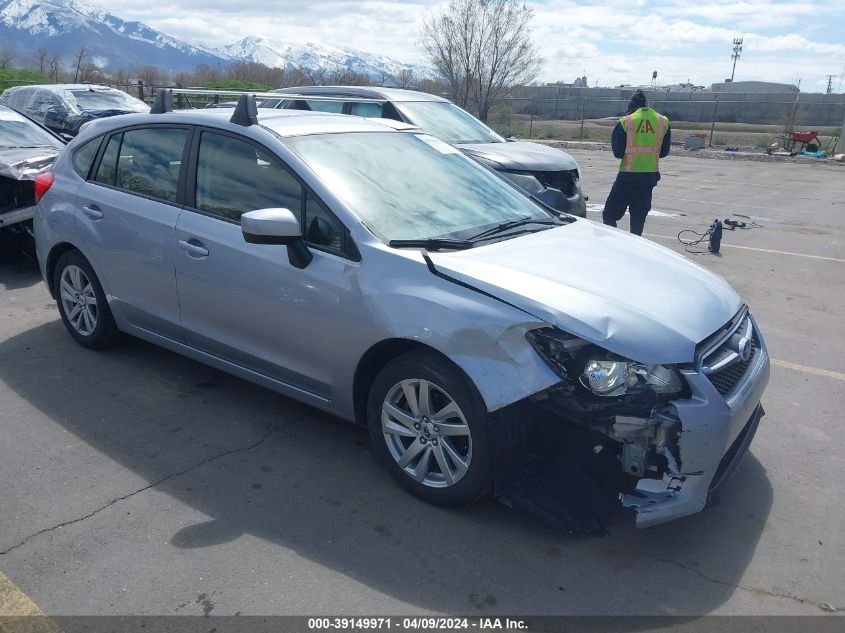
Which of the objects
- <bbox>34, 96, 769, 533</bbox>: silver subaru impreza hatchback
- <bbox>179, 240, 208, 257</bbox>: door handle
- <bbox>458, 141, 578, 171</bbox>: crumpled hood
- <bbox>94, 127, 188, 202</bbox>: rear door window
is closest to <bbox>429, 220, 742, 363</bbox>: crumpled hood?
<bbox>34, 96, 769, 533</bbox>: silver subaru impreza hatchback

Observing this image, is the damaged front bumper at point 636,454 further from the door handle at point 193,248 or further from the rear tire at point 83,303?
the rear tire at point 83,303

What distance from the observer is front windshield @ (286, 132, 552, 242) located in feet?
12.5

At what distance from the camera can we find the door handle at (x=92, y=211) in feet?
16.0

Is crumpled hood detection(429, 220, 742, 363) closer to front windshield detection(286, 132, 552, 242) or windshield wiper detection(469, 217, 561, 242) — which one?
windshield wiper detection(469, 217, 561, 242)

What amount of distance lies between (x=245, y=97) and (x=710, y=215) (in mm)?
10197

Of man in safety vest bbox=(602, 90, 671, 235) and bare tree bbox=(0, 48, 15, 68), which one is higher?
bare tree bbox=(0, 48, 15, 68)

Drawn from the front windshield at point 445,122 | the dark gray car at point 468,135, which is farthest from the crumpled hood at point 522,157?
the front windshield at point 445,122

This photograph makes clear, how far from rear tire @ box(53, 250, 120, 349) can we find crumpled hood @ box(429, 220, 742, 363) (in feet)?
9.12

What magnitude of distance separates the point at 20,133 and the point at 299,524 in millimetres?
7179

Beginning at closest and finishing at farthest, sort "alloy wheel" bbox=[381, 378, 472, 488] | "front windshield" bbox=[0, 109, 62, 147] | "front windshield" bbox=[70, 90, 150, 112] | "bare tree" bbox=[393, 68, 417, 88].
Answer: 1. "alloy wheel" bbox=[381, 378, 472, 488]
2. "front windshield" bbox=[0, 109, 62, 147]
3. "front windshield" bbox=[70, 90, 150, 112]
4. "bare tree" bbox=[393, 68, 417, 88]

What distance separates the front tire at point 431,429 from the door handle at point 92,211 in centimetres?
249

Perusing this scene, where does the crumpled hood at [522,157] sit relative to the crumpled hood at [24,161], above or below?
above

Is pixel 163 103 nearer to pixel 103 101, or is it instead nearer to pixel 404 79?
pixel 103 101

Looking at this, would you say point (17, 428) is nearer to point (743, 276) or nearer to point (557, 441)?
point (557, 441)
